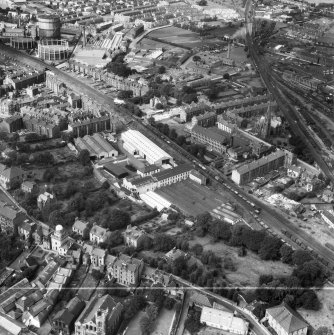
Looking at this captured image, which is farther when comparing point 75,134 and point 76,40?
point 76,40

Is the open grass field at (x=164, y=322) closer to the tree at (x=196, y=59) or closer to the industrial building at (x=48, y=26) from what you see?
the tree at (x=196, y=59)

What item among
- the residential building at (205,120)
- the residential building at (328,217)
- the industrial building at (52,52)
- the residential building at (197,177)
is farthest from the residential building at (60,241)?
the industrial building at (52,52)

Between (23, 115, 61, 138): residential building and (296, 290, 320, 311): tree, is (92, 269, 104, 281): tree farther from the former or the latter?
(23, 115, 61, 138): residential building

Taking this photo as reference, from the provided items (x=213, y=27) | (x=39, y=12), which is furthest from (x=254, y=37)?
(x=39, y=12)

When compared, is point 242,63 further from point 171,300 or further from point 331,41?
point 171,300

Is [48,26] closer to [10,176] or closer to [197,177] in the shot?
[10,176]

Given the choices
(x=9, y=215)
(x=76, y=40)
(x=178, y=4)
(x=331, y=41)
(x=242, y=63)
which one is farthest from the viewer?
(x=178, y=4)

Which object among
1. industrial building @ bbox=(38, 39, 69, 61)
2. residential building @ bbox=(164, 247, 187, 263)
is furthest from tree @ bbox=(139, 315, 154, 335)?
industrial building @ bbox=(38, 39, 69, 61)
